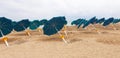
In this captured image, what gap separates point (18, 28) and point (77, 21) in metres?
42.0

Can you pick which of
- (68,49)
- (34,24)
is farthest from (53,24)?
(34,24)

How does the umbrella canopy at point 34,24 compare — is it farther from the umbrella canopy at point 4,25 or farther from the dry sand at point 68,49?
the dry sand at point 68,49

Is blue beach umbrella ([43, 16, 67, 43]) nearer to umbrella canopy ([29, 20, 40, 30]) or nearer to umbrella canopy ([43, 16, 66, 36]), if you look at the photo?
umbrella canopy ([43, 16, 66, 36])

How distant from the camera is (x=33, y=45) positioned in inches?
1447

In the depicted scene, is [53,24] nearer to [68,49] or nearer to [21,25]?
[68,49]

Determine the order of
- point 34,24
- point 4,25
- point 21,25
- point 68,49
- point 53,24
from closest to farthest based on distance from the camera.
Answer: point 68,49, point 53,24, point 4,25, point 21,25, point 34,24

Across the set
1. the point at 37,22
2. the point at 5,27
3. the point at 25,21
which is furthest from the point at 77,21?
the point at 5,27

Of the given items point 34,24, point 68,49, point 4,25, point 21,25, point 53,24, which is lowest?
point 34,24

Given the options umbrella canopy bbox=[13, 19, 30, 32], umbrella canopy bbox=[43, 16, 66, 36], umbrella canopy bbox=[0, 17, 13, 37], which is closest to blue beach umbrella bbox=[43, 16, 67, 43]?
umbrella canopy bbox=[43, 16, 66, 36]

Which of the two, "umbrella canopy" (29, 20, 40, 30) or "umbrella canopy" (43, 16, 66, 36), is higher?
"umbrella canopy" (43, 16, 66, 36)

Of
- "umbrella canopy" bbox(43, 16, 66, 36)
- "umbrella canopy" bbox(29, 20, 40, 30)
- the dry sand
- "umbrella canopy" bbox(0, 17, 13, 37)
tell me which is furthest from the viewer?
"umbrella canopy" bbox(29, 20, 40, 30)

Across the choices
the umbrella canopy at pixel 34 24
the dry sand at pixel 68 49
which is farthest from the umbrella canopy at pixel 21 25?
the dry sand at pixel 68 49

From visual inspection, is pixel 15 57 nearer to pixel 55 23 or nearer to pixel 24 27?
pixel 55 23

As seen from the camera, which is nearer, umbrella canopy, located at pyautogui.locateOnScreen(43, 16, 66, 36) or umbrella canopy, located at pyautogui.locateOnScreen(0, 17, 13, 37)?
umbrella canopy, located at pyautogui.locateOnScreen(43, 16, 66, 36)
